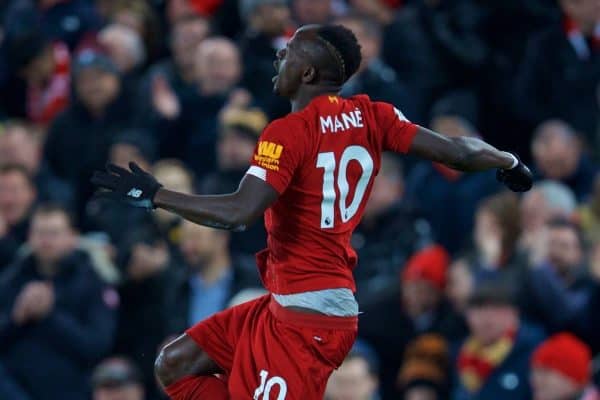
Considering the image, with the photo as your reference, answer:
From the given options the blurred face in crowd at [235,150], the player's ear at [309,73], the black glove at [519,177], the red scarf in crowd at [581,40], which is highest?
the player's ear at [309,73]

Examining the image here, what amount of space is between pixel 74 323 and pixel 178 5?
4206mm

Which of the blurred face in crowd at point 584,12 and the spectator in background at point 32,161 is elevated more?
the blurred face in crowd at point 584,12

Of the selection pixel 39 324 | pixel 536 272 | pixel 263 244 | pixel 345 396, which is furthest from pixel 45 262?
pixel 536 272

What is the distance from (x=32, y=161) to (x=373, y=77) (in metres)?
2.66

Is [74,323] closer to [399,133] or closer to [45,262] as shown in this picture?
[45,262]

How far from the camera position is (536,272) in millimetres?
9812

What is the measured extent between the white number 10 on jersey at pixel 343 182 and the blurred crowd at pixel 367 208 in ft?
10.0

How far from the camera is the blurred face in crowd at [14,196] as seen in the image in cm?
1152

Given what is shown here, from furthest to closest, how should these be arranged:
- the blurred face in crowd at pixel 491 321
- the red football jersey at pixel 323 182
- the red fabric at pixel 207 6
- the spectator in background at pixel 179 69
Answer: the red fabric at pixel 207 6 → the spectator in background at pixel 179 69 → the blurred face in crowd at pixel 491 321 → the red football jersey at pixel 323 182

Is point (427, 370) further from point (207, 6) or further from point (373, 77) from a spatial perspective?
point (207, 6)

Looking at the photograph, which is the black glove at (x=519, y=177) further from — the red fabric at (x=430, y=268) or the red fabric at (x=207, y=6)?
the red fabric at (x=207, y=6)

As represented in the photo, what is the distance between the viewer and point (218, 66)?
1212 cm

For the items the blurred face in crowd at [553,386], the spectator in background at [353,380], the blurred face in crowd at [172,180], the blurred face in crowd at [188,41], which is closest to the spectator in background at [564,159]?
the blurred face in crowd at [553,386]

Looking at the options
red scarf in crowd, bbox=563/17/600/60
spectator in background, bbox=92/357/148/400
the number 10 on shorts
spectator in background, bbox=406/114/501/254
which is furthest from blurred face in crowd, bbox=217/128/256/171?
the number 10 on shorts
